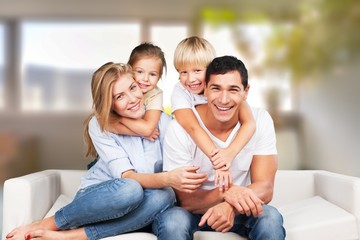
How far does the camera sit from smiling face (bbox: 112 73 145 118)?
2.31m

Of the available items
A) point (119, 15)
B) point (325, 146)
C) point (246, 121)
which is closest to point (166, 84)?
point (119, 15)

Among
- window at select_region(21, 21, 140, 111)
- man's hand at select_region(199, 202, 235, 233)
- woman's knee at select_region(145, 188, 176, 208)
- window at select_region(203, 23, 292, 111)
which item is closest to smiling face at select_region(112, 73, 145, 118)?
woman's knee at select_region(145, 188, 176, 208)

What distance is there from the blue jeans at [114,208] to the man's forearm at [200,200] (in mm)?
57

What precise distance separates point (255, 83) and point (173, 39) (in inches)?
28.1

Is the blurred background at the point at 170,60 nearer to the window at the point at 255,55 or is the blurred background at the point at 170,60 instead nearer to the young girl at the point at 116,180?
the window at the point at 255,55

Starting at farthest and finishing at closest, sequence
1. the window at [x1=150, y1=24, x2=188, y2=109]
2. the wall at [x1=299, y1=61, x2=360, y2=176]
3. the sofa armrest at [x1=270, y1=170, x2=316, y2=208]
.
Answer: the wall at [x1=299, y1=61, x2=360, y2=176], the window at [x1=150, y1=24, x2=188, y2=109], the sofa armrest at [x1=270, y1=170, x2=316, y2=208]

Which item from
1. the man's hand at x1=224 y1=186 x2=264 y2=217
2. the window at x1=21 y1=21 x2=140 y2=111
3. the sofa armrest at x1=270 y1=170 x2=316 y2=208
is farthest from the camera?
the window at x1=21 y1=21 x2=140 y2=111

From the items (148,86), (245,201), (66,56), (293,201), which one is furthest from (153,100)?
(66,56)

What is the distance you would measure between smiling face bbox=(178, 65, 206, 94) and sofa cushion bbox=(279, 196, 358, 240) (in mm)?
680

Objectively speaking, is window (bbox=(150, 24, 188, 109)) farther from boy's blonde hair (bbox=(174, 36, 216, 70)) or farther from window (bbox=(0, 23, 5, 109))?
boy's blonde hair (bbox=(174, 36, 216, 70))

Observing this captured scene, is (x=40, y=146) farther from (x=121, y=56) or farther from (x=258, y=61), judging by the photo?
(x=258, y=61)

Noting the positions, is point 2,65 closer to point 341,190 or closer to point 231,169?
point 231,169

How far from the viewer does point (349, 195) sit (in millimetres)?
2533

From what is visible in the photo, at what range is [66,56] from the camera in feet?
13.9
